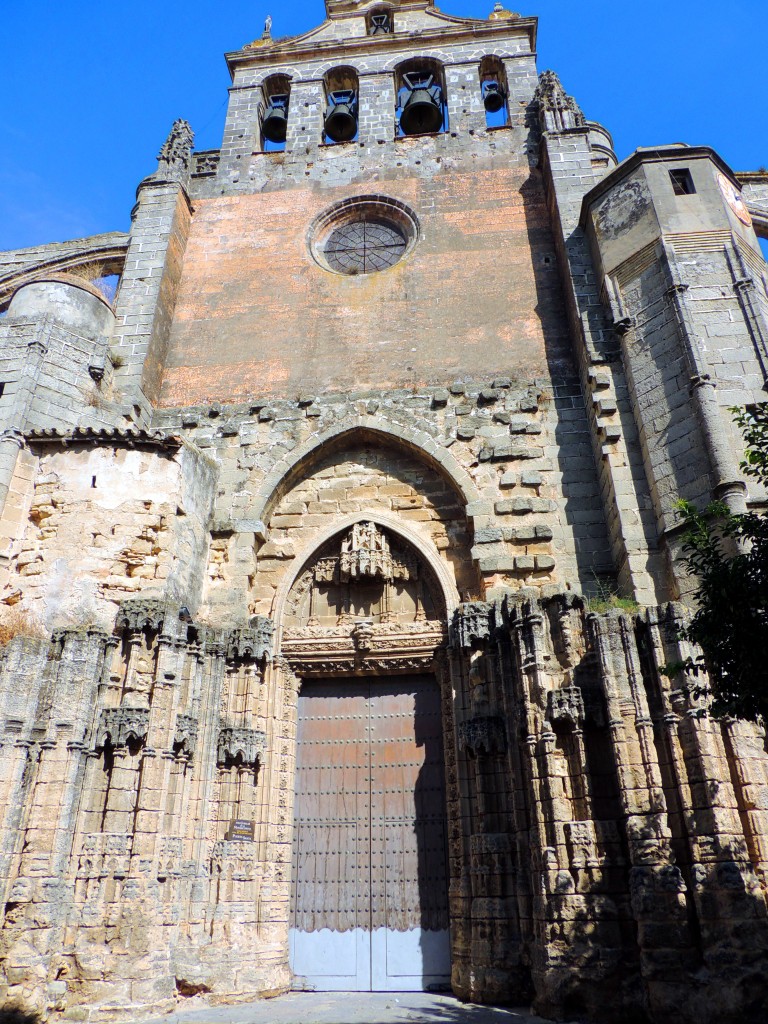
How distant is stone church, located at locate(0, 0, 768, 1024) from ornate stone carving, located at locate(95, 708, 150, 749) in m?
0.03

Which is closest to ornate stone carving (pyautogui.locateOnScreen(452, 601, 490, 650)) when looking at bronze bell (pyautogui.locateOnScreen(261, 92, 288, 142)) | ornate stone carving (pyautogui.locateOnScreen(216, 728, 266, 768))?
ornate stone carving (pyautogui.locateOnScreen(216, 728, 266, 768))

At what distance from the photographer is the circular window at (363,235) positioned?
43.2 ft

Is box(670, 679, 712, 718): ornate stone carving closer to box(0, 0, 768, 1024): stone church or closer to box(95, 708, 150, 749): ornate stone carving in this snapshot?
box(0, 0, 768, 1024): stone church

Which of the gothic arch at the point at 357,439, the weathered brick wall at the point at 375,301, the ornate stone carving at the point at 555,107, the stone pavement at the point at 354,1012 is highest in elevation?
the ornate stone carving at the point at 555,107

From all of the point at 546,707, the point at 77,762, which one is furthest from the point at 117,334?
the point at 546,707

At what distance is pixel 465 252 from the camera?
12.5 m

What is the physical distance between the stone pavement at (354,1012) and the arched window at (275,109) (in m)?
14.5

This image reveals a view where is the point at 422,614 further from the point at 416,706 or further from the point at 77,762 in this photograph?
the point at 77,762

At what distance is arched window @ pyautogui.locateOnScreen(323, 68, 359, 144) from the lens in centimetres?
1566

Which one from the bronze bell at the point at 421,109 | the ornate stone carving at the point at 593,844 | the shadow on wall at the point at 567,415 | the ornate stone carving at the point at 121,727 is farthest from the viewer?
the bronze bell at the point at 421,109

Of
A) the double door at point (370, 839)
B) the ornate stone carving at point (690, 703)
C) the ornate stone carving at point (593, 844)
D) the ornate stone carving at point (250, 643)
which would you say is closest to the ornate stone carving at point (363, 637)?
the double door at point (370, 839)

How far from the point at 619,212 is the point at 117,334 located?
7475 mm

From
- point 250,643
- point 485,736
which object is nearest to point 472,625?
point 485,736

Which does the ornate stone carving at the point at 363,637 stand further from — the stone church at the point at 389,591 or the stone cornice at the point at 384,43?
the stone cornice at the point at 384,43
